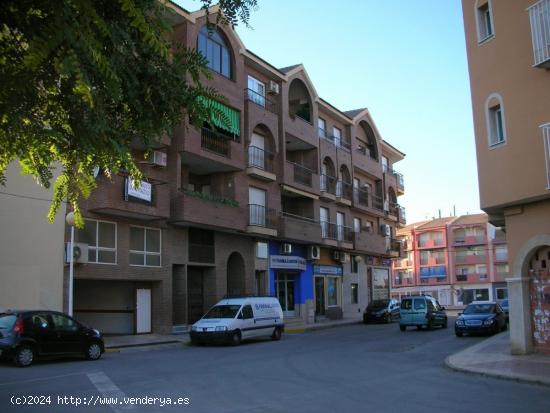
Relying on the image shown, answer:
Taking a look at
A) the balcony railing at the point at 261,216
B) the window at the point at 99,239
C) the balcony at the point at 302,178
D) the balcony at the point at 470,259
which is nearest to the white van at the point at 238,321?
the window at the point at 99,239

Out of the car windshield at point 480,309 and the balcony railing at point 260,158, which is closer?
the car windshield at point 480,309

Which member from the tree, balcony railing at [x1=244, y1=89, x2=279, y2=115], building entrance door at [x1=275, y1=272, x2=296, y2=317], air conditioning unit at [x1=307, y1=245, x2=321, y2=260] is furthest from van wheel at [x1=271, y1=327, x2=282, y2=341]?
the tree

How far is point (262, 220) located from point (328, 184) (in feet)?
31.8

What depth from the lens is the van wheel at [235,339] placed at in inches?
909

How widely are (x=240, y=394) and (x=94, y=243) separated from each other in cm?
1486

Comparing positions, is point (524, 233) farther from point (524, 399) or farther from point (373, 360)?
point (524, 399)

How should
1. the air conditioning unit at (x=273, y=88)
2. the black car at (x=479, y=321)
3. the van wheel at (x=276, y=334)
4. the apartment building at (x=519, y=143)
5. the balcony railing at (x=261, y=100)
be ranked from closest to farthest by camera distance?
the apartment building at (x=519, y=143) < the van wheel at (x=276, y=334) < the black car at (x=479, y=321) < the balcony railing at (x=261, y=100) < the air conditioning unit at (x=273, y=88)

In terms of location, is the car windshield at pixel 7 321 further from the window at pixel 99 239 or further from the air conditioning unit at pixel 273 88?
the air conditioning unit at pixel 273 88

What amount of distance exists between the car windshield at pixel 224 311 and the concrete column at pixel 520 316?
10.8 meters

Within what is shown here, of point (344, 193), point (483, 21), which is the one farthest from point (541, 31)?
point (344, 193)

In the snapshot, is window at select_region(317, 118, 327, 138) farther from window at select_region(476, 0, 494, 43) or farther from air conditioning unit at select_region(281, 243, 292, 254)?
window at select_region(476, 0, 494, 43)

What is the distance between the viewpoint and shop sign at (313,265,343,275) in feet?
134

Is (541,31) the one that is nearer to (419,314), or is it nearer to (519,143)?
(519,143)

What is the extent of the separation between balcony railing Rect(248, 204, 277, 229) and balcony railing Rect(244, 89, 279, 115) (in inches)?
234
